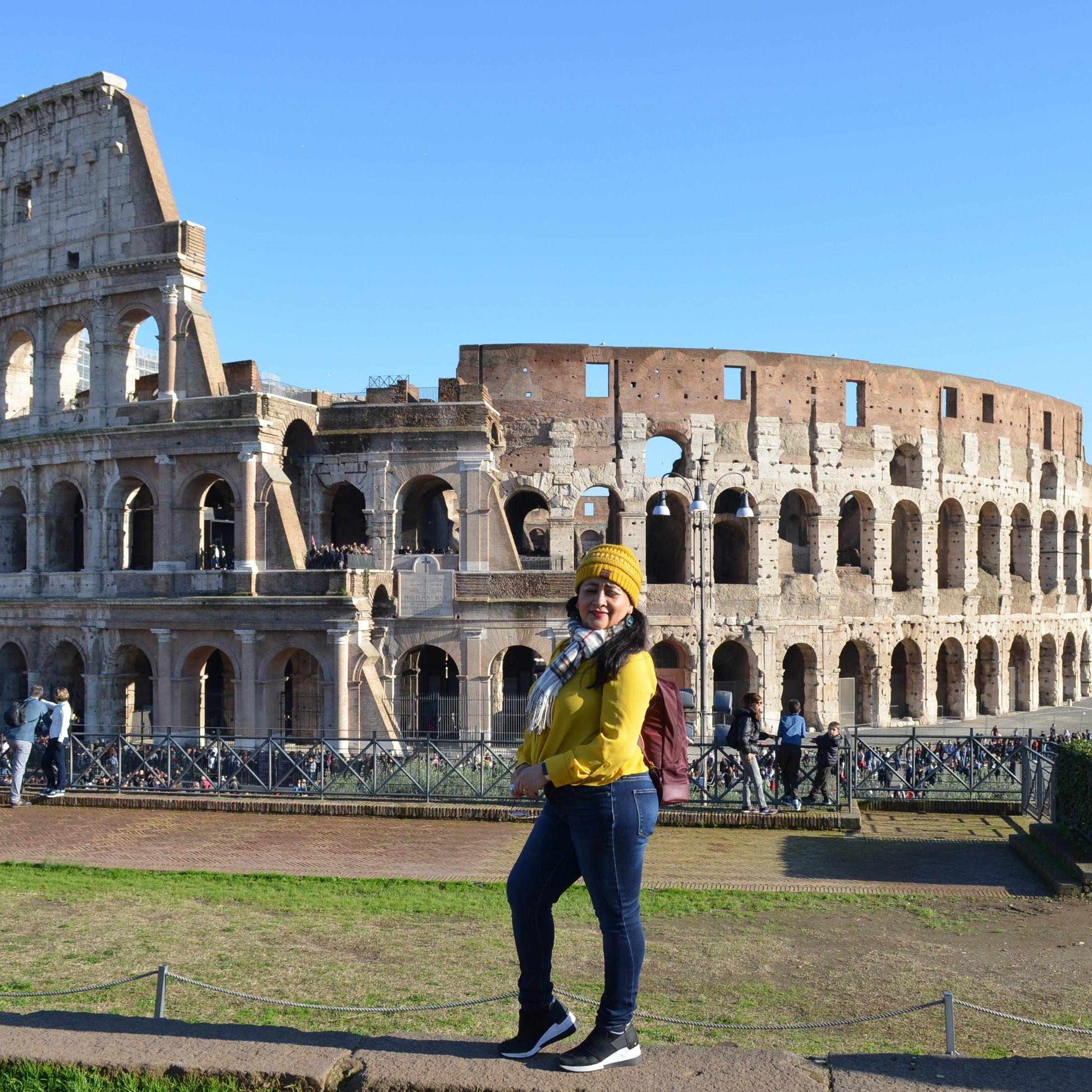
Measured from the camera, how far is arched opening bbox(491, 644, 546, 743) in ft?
86.8

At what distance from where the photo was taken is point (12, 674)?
95.6 ft

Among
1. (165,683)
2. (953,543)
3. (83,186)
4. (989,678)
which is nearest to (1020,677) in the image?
(989,678)

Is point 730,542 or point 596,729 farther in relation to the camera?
point 730,542

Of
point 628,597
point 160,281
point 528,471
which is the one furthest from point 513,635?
point 628,597

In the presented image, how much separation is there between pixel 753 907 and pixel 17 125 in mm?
28051

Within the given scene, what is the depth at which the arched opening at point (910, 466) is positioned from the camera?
119ft

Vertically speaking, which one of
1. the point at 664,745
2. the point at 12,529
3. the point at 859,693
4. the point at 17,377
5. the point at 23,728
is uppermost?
the point at 17,377

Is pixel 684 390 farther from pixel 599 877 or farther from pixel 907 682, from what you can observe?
pixel 599 877

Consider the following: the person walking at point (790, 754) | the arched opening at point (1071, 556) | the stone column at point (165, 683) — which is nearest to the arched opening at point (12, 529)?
the stone column at point (165, 683)

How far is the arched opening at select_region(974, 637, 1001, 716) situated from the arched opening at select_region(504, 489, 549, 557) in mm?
15057

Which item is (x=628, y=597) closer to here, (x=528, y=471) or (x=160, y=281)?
(x=160, y=281)

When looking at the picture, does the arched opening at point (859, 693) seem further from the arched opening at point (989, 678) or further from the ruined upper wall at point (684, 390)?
the ruined upper wall at point (684, 390)

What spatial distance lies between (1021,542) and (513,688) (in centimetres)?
2017

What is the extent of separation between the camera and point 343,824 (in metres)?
14.1
